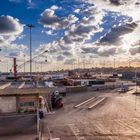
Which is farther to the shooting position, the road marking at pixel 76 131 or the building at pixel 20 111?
the building at pixel 20 111

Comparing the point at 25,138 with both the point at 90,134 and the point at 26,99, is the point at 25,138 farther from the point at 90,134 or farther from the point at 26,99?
the point at 26,99

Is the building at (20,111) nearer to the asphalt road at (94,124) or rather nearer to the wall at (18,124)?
the wall at (18,124)

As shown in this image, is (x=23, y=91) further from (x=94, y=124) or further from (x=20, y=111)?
(x=94, y=124)

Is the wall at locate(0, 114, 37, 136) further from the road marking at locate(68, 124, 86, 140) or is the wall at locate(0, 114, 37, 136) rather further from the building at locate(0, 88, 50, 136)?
the road marking at locate(68, 124, 86, 140)

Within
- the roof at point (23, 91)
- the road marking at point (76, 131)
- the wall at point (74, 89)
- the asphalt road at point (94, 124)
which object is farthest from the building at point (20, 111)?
the wall at point (74, 89)

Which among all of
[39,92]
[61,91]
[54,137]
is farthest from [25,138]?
[61,91]

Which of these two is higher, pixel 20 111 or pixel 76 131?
pixel 20 111

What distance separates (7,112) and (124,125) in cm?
2278

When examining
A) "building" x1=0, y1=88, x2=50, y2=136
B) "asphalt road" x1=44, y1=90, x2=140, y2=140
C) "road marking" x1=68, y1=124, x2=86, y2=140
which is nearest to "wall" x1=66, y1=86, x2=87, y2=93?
"asphalt road" x1=44, y1=90, x2=140, y2=140

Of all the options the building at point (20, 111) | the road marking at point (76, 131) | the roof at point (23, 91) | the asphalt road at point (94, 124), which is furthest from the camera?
the roof at point (23, 91)

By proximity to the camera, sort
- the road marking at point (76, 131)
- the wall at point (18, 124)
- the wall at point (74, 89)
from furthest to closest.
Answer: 1. the wall at point (74, 89)
2. the wall at point (18, 124)
3. the road marking at point (76, 131)

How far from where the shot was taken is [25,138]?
42.0 m

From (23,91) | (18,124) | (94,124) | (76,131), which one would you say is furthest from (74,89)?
(76,131)

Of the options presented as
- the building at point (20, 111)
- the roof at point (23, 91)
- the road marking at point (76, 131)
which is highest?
the roof at point (23, 91)
